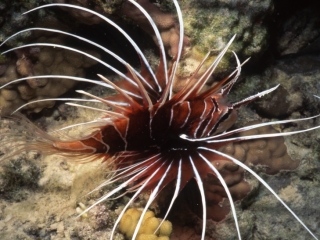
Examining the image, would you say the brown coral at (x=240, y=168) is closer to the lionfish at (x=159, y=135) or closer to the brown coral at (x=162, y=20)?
the lionfish at (x=159, y=135)

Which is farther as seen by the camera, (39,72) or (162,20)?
(39,72)

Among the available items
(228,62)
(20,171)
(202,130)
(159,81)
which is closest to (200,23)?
(228,62)

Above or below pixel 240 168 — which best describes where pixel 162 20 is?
above

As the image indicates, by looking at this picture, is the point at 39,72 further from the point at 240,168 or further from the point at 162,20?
the point at 240,168

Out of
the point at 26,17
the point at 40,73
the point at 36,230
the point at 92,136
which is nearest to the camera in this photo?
the point at 92,136

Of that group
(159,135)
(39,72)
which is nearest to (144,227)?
(159,135)

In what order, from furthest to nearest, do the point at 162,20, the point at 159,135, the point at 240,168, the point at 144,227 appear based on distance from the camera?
1. the point at 240,168
2. the point at 144,227
3. the point at 162,20
4. the point at 159,135

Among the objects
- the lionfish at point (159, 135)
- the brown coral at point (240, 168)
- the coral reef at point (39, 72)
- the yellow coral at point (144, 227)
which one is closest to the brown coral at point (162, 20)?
the lionfish at point (159, 135)

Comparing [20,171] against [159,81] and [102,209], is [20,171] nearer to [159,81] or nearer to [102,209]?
[102,209]

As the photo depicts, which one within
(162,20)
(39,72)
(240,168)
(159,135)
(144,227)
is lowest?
(144,227)

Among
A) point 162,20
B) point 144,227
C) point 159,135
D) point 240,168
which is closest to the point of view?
point 159,135
